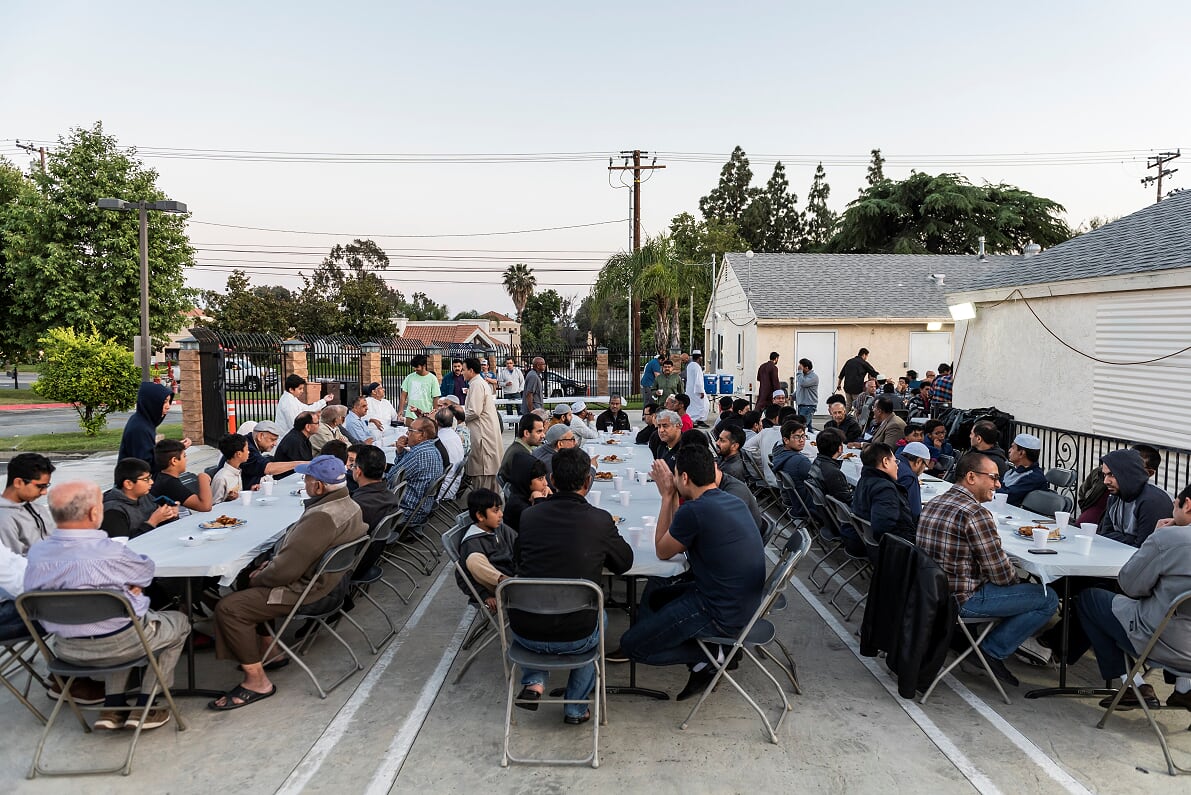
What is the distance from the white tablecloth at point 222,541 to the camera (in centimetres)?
418

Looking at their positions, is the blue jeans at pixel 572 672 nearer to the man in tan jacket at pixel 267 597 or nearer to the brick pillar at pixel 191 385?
the man in tan jacket at pixel 267 597

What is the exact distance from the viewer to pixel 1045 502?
5.78 meters

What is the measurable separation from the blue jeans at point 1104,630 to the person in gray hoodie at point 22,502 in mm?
5708

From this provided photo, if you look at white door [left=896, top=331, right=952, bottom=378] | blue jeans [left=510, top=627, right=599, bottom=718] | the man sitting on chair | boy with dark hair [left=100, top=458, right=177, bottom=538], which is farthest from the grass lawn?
white door [left=896, top=331, right=952, bottom=378]

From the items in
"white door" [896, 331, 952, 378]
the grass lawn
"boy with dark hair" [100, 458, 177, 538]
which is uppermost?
"white door" [896, 331, 952, 378]

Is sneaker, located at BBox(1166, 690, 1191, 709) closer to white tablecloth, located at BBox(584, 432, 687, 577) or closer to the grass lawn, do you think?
white tablecloth, located at BBox(584, 432, 687, 577)

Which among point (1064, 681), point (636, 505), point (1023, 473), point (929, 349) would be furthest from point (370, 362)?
point (1064, 681)

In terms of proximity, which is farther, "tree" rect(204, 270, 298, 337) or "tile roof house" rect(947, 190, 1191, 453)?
"tree" rect(204, 270, 298, 337)

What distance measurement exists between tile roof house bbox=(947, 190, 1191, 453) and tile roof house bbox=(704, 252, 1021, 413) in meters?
8.17

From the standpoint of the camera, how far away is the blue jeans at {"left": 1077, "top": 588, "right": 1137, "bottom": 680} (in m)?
4.09

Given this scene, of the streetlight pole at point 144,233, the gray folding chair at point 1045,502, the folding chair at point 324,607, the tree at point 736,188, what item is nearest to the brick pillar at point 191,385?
the streetlight pole at point 144,233

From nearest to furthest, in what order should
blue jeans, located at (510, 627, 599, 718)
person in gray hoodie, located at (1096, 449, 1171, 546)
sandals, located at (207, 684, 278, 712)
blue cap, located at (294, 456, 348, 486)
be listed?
blue jeans, located at (510, 627, 599, 718)
sandals, located at (207, 684, 278, 712)
blue cap, located at (294, 456, 348, 486)
person in gray hoodie, located at (1096, 449, 1171, 546)

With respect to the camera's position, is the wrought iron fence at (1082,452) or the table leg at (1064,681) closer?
the table leg at (1064,681)

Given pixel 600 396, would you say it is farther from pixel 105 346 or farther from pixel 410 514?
pixel 410 514
